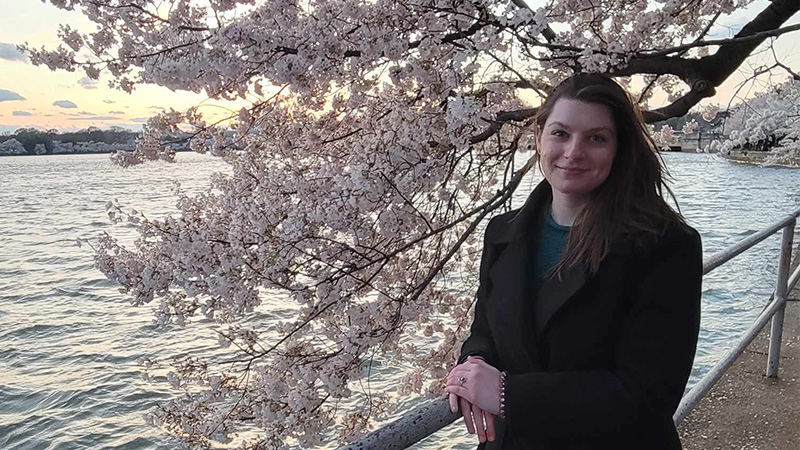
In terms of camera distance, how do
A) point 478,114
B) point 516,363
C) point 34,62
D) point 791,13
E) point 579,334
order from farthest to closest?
point 34,62
point 791,13
point 478,114
point 516,363
point 579,334

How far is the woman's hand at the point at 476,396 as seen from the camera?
1.29 meters

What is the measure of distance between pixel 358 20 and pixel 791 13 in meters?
2.24

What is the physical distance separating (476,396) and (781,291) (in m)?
3.10

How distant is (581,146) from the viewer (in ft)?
4.80

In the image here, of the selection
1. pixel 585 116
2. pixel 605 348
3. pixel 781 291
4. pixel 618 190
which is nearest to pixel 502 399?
pixel 605 348

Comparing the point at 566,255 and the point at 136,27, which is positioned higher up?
the point at 136,27

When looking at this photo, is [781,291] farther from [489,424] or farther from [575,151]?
[489,424]

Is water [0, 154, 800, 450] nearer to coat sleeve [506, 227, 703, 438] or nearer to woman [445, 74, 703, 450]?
woman [445, 74, 703, 450]

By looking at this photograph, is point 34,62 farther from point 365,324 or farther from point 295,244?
point 365,324

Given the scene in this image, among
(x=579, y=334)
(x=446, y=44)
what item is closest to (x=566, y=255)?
(x=579, y=334)

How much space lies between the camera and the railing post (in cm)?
340

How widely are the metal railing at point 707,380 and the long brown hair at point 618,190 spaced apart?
0.50m

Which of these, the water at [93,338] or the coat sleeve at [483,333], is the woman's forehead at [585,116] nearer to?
the coat sleeve at [483,333]

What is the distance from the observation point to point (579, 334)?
1.34 metres
